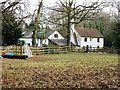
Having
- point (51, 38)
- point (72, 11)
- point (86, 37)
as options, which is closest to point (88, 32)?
point (86, 37)

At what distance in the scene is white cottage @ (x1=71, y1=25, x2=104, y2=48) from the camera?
70.6 metres

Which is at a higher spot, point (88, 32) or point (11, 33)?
point (88, 32)

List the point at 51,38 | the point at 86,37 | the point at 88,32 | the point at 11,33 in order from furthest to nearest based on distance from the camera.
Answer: the point at 51,38
the point at 88,32
the point at 86,37
the point at 11,33

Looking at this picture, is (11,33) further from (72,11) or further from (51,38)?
(51,38)

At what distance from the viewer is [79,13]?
49.0 m

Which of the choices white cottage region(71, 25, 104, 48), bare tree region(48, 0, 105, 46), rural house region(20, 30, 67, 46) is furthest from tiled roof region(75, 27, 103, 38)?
bare tree region(48, 0, 105, 46)

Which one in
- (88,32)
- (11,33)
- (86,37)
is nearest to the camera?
(11,33)

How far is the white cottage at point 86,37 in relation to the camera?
70625mm

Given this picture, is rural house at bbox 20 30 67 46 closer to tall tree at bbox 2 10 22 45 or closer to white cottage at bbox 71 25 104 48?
white cottage at bbox 71 25 104 48

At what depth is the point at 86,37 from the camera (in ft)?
237

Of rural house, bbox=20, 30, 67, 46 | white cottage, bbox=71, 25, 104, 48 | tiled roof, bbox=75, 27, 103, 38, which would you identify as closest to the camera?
white cottage, bbox=71, 25, 104, 48

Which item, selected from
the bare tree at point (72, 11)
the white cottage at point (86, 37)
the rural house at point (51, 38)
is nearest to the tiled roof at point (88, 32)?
the white cottage at point (86, 37)

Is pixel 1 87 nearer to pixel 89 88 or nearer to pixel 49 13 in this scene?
pixel 89 88

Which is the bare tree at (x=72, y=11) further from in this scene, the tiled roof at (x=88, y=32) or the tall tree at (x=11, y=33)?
the tiled roof at (x=88, y=32)
